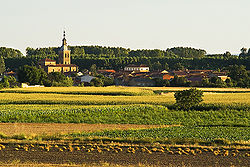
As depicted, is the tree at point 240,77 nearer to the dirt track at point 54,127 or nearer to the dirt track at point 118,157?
the dirt track at point 54,127

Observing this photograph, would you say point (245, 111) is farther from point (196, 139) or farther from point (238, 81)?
point (238, 81)

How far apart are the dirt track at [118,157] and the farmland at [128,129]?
0.05 m

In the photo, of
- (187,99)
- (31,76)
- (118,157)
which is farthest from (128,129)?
(31,76)

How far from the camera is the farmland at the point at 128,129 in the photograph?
29.2 meters

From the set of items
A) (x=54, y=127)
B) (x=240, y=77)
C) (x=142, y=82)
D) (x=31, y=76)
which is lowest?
(x=54, y=127)

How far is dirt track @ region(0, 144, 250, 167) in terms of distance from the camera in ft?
86.6

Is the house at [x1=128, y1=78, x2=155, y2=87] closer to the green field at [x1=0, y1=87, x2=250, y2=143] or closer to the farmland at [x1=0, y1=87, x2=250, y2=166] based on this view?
the farmland at [x1=0, y1=87, x2=250, y2=166]

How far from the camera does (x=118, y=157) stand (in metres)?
27.7

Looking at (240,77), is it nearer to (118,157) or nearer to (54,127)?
(54,127)

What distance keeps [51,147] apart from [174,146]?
7507 millimetres

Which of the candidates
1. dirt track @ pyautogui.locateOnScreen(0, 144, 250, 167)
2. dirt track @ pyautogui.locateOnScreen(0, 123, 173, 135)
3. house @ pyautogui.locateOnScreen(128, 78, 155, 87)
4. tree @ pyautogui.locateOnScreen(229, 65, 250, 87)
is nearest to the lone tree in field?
dirt track @ pyautogui.locateOnScreen(0, 123, 173, 135)

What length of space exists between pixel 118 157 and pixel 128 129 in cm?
1403

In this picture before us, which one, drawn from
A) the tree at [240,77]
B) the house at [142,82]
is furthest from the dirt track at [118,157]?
the house at [142,82]

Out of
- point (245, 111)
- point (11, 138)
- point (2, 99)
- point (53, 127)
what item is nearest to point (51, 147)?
point (11, 138)
